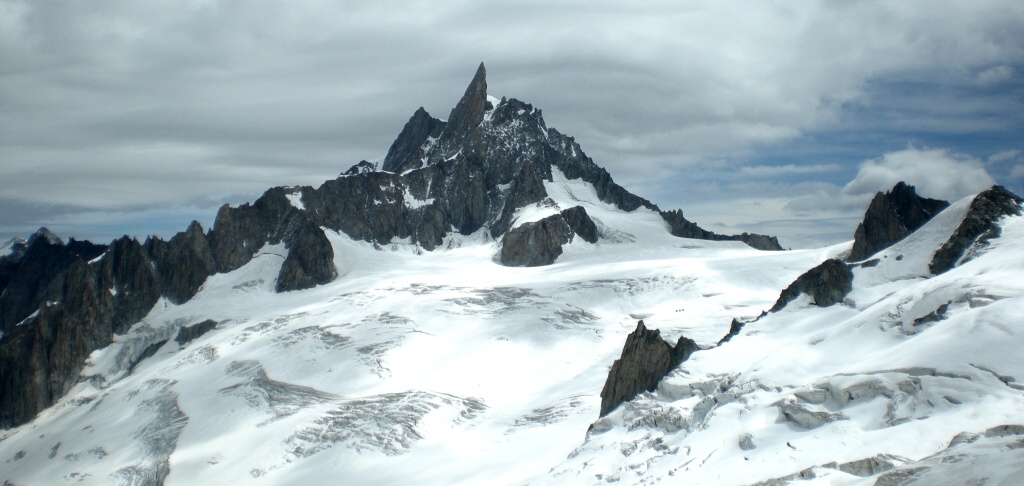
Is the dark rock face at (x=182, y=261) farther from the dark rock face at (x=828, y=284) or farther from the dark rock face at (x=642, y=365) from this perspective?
the dark rock face at (x=828, y=284)

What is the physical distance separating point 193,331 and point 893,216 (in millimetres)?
117398

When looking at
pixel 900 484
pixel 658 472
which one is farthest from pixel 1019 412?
pixel 658 472

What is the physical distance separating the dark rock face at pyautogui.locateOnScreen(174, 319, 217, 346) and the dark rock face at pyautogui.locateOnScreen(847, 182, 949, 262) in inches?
4328

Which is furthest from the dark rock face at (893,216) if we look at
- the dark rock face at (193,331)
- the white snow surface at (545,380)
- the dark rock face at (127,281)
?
the dark rock face at (127,281)

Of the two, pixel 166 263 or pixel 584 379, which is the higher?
pixel 166 263

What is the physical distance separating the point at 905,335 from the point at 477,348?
3156 inches

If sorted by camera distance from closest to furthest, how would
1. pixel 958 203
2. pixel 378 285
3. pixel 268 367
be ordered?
pixel 958 203, pixel 268 367, pixel 378 285

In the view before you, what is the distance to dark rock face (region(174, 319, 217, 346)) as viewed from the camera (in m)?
151

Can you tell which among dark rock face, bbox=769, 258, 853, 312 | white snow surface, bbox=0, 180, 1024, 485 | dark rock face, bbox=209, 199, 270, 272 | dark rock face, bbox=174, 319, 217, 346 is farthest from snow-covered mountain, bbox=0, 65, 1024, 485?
dark rock face, bbox=209, 199, 270, 272

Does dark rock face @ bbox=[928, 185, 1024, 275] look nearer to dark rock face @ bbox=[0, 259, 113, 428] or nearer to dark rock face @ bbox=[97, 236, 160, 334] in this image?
dark rock face @ bbox=[0, 259, 113, 428]

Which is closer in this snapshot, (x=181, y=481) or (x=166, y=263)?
(x=181, y=481)

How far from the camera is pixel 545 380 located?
385 ft

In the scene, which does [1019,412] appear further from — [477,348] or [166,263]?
[166,263]

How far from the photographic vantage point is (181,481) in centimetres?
9456
